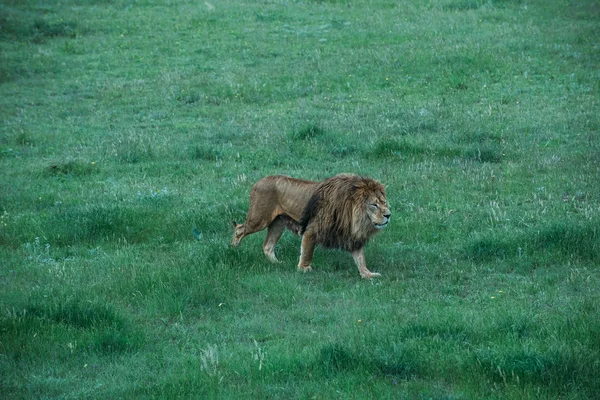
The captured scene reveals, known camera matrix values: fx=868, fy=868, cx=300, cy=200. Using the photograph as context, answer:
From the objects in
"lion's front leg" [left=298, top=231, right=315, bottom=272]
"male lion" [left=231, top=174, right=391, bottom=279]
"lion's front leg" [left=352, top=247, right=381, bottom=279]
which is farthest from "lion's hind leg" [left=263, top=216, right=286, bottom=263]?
"lion's front leg" [left=352, top=247, right=381, bottom=279]

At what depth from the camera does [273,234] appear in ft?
33.8

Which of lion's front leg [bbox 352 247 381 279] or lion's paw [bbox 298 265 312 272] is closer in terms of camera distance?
lion's front leg [bbox 352 247 381 279]

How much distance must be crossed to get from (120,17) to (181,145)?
38.6ft

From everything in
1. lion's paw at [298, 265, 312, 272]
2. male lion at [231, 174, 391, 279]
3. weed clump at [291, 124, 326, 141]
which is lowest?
lion's paw at [298, 265, 312, 272]

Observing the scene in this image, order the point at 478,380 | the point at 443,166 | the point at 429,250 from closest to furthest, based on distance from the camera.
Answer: the point at 478,380, the point at 429,250, the point at 443,166

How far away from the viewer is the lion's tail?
9813 mm

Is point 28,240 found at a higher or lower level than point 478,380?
lower

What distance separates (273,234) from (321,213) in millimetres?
806

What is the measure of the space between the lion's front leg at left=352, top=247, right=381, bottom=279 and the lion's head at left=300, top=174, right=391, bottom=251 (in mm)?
72

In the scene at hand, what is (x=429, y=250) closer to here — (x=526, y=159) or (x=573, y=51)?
(x=526, y=159)

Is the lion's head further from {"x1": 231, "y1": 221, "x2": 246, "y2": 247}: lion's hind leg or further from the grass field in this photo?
{"x1": 231, "y1": 221, "x2": 246, "y2": 247}: lion's hind leg

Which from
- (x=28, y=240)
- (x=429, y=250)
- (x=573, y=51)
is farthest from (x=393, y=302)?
(x=573, y=51)

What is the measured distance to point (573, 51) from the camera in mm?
19203

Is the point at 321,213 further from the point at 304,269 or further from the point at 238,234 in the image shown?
the point at 238,234
